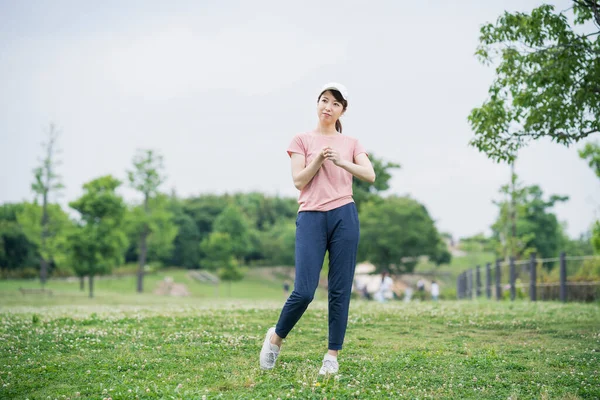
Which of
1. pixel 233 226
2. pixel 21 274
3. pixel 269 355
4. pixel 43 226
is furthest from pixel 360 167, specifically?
pixel 21 274

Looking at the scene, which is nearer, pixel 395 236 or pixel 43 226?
pixel 43 226

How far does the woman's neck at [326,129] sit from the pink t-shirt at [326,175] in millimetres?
49

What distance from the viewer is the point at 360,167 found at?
17.4ft

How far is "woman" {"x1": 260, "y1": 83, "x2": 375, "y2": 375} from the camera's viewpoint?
5.21 metres

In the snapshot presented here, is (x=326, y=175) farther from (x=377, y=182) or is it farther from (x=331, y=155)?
(x=377, y=182)

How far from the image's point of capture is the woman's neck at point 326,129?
5609mm

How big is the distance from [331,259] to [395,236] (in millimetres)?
63042

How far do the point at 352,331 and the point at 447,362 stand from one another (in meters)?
2.62

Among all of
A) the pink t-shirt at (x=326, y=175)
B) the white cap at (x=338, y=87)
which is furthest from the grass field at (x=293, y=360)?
the white cap at (x=338, y=87)

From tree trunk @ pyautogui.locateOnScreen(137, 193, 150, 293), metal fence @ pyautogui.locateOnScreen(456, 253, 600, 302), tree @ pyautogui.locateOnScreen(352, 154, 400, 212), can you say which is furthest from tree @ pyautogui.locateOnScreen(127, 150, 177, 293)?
metal fence @ pyautogui.locateOnScreen(456, 253, 600, 302)

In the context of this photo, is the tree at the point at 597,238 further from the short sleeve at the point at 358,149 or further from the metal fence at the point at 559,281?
the short sleeve at the point at 358,149

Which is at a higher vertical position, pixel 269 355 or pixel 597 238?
pixel 597 238

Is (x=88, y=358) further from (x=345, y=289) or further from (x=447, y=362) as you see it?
(x=447, y=362)

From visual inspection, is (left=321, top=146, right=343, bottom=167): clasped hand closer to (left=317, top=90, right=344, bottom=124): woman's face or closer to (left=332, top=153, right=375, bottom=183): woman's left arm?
(left=332, top=153, right=375, bottom=183): woman's left arm
